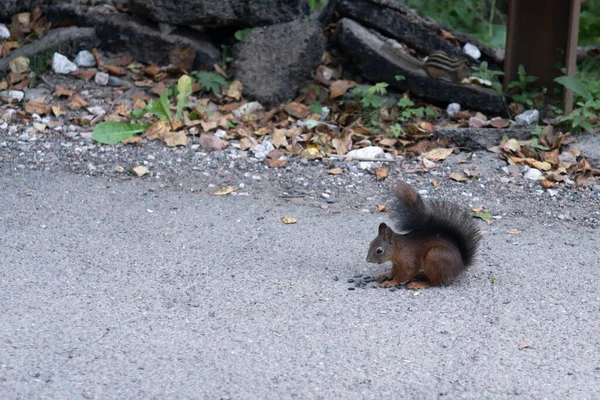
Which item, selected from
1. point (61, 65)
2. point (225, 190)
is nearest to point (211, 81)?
point (61, 65)

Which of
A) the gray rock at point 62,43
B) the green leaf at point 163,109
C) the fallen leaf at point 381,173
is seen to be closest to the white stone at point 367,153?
the fallen leaf at point 381,173

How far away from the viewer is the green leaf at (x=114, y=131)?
6.98 m

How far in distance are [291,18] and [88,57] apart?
215cm

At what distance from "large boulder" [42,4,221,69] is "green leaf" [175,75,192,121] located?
824mm

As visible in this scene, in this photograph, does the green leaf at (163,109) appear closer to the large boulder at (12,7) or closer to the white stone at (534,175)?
the large boulder at (12,7)

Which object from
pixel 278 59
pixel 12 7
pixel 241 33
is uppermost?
pixel 12 7

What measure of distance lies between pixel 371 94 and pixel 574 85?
6.09 ft

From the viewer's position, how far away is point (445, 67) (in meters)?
7.85

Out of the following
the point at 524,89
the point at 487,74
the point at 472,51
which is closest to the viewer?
the point at 524,89

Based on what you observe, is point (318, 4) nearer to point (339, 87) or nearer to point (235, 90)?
point (339, 87)

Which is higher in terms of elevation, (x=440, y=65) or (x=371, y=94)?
(x=440, y=65)

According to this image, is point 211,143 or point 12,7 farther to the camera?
point 12,7

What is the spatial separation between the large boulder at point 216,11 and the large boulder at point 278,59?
10.6 inches

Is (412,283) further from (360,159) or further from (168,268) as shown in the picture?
(360,159)
